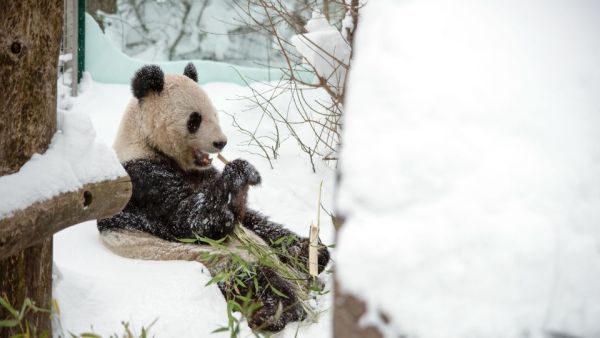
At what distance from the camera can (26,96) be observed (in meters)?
1.65

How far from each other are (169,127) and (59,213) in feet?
4.06

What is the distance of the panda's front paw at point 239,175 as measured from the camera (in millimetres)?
2666

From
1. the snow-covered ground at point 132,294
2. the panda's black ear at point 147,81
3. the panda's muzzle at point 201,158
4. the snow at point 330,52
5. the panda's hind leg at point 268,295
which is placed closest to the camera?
the snow-covered ground at point 132,294

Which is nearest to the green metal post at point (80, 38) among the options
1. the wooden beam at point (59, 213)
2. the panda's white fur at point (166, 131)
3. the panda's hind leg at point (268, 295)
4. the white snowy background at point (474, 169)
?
the panda's white fur at point (166, 131)

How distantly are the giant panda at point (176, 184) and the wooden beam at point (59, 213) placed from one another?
31.5 inches

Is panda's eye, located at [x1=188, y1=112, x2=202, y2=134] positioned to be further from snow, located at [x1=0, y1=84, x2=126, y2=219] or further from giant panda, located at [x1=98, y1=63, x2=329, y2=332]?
snow, located at [x1=0, y1=84, x2=126, y2=219]

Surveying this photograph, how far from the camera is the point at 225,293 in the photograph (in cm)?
247

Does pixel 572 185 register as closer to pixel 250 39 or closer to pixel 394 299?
pixel 394 299

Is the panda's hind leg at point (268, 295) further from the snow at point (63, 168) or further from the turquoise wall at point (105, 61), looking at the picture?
the turquoise wall at point (105, 61)

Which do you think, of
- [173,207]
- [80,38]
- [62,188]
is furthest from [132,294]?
[80,38]

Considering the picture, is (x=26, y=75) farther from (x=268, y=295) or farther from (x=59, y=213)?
(x=268, y=295)

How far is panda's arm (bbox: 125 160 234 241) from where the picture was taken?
2.65m

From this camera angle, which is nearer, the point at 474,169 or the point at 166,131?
the point at 474,169

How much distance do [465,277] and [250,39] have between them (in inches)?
396
